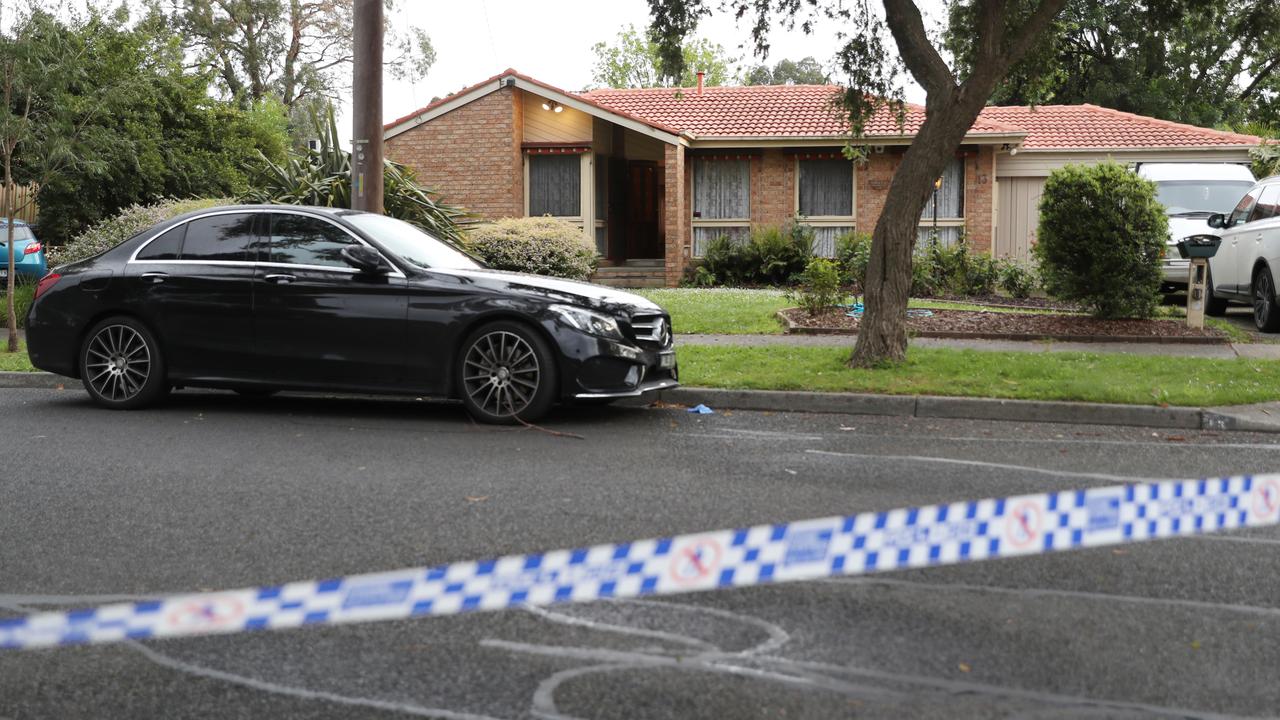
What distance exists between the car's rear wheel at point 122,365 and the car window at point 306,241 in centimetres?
124

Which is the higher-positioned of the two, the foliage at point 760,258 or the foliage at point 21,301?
the foliage at point 760,258

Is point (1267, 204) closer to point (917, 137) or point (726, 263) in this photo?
point (917, 137)

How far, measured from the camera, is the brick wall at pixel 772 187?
1021 inches

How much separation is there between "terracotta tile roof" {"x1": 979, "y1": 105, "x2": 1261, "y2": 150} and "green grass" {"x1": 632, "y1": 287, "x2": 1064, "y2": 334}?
10.3 m

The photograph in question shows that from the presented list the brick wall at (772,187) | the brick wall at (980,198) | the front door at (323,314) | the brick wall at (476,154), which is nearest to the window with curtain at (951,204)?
the brick wall at (980,198)

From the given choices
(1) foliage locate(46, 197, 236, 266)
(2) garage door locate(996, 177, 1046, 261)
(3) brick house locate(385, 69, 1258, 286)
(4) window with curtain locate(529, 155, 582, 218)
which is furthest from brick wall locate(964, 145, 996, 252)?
(1) foliage locate(46, 197, 236, 266)

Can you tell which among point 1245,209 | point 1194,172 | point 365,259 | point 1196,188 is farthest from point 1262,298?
point 365,259

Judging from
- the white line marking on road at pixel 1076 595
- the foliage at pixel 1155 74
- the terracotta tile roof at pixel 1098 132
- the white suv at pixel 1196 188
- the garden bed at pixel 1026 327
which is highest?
the foliage at pixel 1155 74

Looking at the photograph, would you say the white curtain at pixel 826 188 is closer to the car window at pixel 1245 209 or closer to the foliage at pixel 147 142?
the car window at pixel 1245 209

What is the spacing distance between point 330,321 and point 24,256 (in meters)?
14.8

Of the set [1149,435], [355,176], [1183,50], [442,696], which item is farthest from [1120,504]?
[1183,50]

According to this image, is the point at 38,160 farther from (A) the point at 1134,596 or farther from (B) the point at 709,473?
(A) the point at 1134,596

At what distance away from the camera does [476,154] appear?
82.6 ft

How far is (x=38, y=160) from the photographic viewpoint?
543 inches
